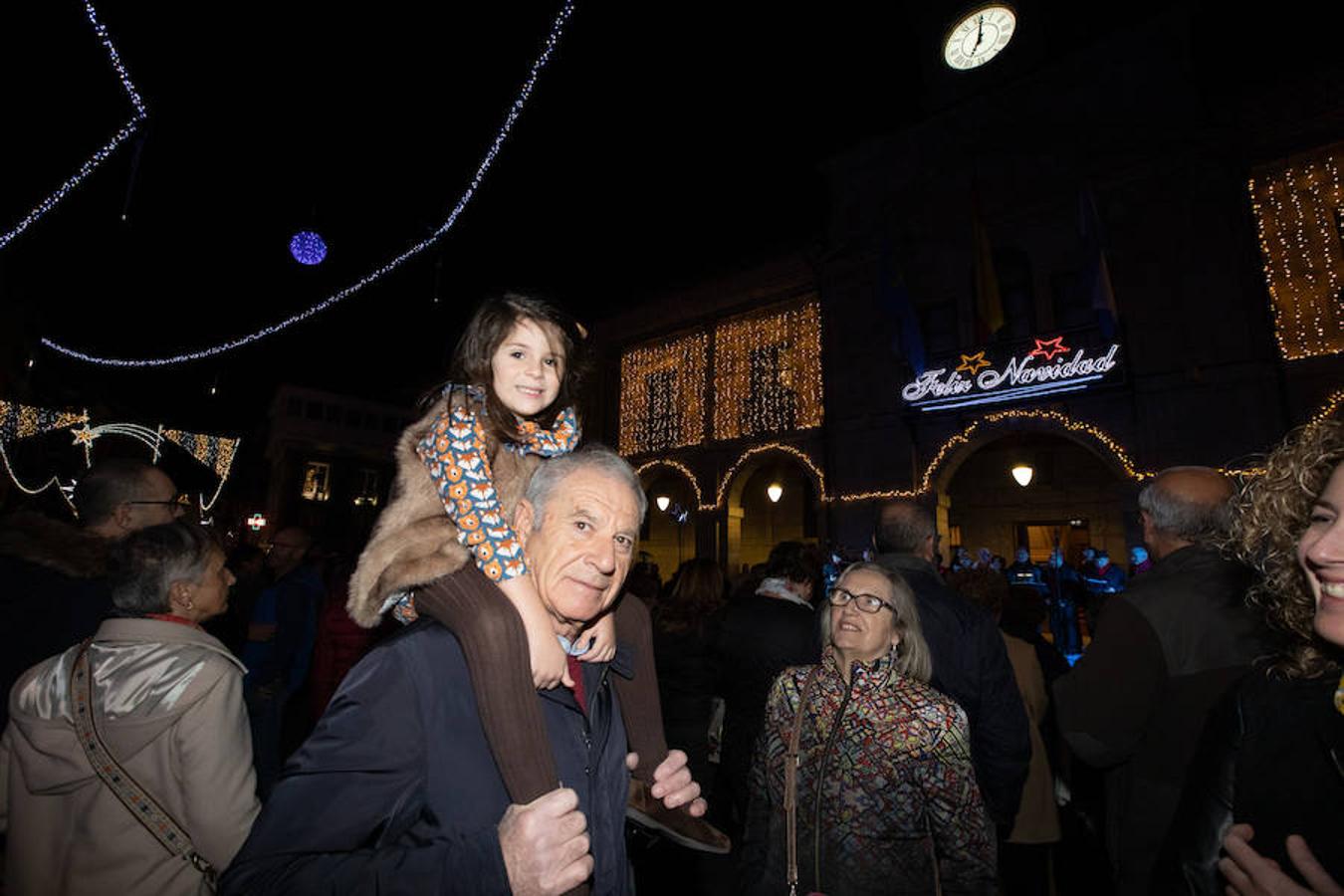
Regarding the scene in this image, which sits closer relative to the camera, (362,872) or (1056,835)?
(362,872)

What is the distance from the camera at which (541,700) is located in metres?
1.81

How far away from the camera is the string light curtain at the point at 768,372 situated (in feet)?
59.1

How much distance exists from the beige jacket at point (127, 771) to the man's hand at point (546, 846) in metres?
1.58

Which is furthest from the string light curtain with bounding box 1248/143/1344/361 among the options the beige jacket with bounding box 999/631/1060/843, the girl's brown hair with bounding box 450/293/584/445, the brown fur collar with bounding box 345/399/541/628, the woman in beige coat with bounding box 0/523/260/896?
the woman in beige coat with bounding box 0/523/260/896

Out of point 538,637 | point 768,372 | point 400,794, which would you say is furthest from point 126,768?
point 768,372

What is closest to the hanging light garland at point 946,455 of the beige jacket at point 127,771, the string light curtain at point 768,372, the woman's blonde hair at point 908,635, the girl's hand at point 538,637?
the string light curtain at point 768,372

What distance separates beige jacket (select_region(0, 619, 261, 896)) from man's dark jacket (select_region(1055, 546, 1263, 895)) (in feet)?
12.6

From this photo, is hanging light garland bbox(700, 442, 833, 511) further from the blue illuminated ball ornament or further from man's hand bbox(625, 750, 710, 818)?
man's hand bbox(625, 750, 710, 818)

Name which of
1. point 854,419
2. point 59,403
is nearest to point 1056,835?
point 854,419

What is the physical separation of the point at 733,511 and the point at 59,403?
93.6 ft

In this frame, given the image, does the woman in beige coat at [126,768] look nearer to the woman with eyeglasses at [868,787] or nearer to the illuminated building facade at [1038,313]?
the woman with eyeglasses at [868,787]

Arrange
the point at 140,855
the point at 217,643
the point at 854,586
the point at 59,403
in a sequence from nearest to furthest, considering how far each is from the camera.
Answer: the point at 140,855 → the point at 217,643 → the point at 854,586 → the point at 59,403

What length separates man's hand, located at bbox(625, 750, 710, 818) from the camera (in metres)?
2.02

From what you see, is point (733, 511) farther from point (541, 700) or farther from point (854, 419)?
point (541, 700)
